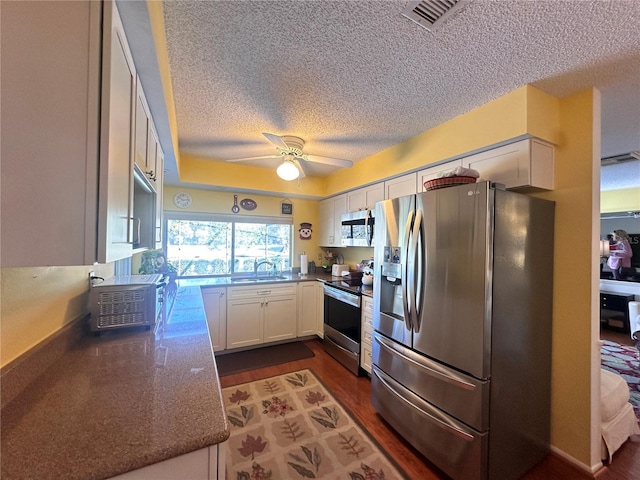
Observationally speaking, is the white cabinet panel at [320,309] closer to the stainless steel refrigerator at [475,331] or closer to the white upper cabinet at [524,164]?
the stainless steel refrigerator at [475,331]

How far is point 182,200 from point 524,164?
373cm

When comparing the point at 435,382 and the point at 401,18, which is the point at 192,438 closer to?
the point at 435,382

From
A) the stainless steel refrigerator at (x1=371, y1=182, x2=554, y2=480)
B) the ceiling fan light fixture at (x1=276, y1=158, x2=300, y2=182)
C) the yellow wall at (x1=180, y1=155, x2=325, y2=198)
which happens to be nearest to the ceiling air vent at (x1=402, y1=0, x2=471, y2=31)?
the stainless steel refrigerator at (x1=371, y1=182, x2=554, y2=480)

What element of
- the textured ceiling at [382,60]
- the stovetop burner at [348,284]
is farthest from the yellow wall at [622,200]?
the stovetop burner at [348,284]

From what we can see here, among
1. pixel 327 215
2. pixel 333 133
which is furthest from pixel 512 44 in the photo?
pixel 327 215

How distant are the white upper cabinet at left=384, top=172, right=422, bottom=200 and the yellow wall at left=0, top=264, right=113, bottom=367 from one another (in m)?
2.60

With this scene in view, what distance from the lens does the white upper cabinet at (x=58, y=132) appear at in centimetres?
61

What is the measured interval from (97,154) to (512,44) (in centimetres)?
192

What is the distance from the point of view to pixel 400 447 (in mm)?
1795

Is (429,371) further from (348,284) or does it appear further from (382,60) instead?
(382,60)

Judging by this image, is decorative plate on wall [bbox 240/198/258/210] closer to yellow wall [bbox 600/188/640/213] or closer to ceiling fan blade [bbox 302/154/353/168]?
ceiling fan blade [bbox 302/154/353/168]

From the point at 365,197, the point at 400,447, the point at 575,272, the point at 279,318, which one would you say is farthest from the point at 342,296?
the point at 575,272

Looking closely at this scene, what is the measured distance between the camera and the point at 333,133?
8.07ft

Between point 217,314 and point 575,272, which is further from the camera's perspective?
point 217,314
